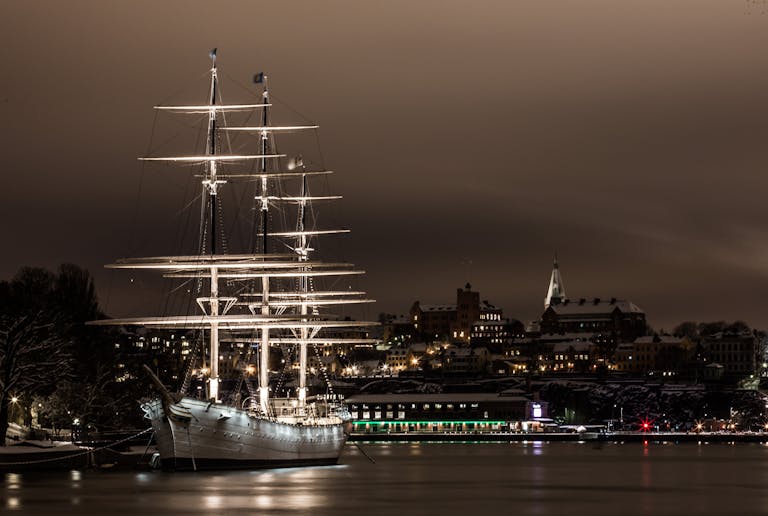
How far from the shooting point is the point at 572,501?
70500 mm

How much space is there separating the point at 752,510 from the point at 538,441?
390ft

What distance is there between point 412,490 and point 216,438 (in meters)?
14.1

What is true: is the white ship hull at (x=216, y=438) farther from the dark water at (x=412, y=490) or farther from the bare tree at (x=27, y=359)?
the bare tree at (x=27, y=359)

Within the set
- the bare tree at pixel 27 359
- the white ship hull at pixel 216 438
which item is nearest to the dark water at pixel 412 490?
the white ship hull at pixel 216 438

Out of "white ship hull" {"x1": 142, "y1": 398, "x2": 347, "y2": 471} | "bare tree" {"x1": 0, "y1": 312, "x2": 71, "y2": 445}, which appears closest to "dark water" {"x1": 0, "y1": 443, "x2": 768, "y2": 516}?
"white ship hull" {"x1": 142, "y1": 398, "x2": 347, "y2": 471}

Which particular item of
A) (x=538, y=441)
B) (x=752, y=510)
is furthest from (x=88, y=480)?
(x=538, y=441)

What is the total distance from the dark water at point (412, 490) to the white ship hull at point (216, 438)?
65.7 inches

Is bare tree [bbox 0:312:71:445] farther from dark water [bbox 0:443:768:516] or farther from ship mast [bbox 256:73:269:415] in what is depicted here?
ship mast [bbox 256:73:269:415]

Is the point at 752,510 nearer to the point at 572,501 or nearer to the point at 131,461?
the point at 572,501

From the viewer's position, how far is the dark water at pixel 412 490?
62.8m

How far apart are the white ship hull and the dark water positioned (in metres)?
1.67

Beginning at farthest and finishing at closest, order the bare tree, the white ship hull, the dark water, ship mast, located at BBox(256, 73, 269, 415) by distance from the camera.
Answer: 1. ship mast, located at BBox(256, 73, 269, 415)
2. the bare tree
3. the white ship hull
4. the dark water

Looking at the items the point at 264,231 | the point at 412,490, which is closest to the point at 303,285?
the point at 264,231

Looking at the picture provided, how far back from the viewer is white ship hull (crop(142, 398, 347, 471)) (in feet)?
268
